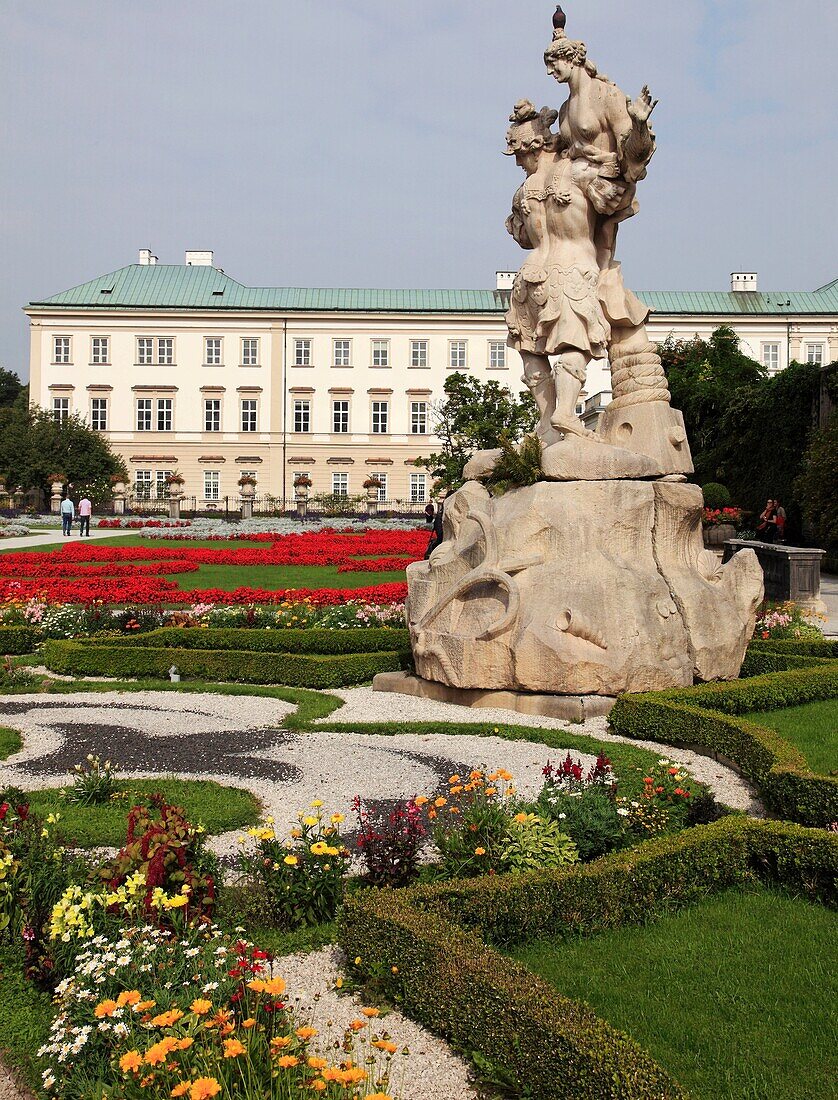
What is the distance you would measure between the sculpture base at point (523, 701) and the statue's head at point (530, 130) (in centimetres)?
539

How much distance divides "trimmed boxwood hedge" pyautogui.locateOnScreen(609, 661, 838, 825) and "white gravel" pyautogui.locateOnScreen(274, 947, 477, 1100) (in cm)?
277

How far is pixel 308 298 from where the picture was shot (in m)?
59.1

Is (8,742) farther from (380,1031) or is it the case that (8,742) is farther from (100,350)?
(100,350)

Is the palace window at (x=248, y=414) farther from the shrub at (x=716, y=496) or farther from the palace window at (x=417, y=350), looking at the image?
the shrub at (x=716, y=496)

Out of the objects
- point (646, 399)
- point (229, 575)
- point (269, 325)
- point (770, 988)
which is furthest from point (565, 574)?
point (269, 325)

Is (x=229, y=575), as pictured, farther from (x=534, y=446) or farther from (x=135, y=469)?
(x=135, y=469)

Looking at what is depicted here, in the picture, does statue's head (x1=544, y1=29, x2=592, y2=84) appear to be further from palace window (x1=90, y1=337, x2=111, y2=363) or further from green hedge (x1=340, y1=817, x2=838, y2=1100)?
palace window (x1=90, y1=337, x2=111, y2=363)

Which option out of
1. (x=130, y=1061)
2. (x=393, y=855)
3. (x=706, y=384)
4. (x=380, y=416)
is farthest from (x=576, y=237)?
(x=380, y=416)

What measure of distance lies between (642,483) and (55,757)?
5.31 metres

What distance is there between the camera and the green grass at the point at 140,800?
220 inches

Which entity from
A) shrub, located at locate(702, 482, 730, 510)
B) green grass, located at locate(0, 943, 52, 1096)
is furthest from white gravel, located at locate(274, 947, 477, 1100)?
shrub, located at locate(702, 482, 730, 510)

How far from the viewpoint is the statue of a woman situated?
9766 millimetres

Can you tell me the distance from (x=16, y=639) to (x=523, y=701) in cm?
672

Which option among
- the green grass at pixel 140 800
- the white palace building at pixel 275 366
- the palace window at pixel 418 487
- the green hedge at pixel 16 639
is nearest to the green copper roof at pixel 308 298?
the white palace building at pixel 275 366
